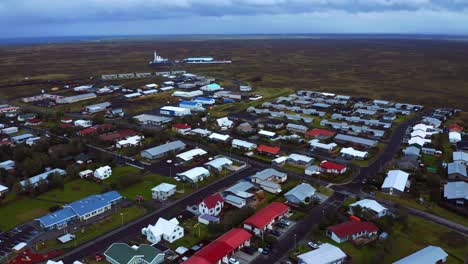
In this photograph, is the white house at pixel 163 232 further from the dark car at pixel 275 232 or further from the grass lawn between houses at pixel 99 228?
the dark car at pixel 275 232

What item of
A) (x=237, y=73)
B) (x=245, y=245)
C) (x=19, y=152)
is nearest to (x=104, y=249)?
(x=245, y=245)

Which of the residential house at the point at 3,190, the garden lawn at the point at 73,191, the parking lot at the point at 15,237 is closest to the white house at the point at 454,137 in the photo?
the garden lawn at the point at 73,191

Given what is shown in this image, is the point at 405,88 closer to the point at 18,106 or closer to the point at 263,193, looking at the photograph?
the point at 263,193

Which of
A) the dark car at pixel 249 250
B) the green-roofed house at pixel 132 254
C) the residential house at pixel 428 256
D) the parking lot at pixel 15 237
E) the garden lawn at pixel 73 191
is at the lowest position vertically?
the parking lot at pixel 15 237

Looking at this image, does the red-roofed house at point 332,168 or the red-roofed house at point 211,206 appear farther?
the red-roofed house at point 332,168

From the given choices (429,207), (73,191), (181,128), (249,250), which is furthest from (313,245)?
(181,128)
